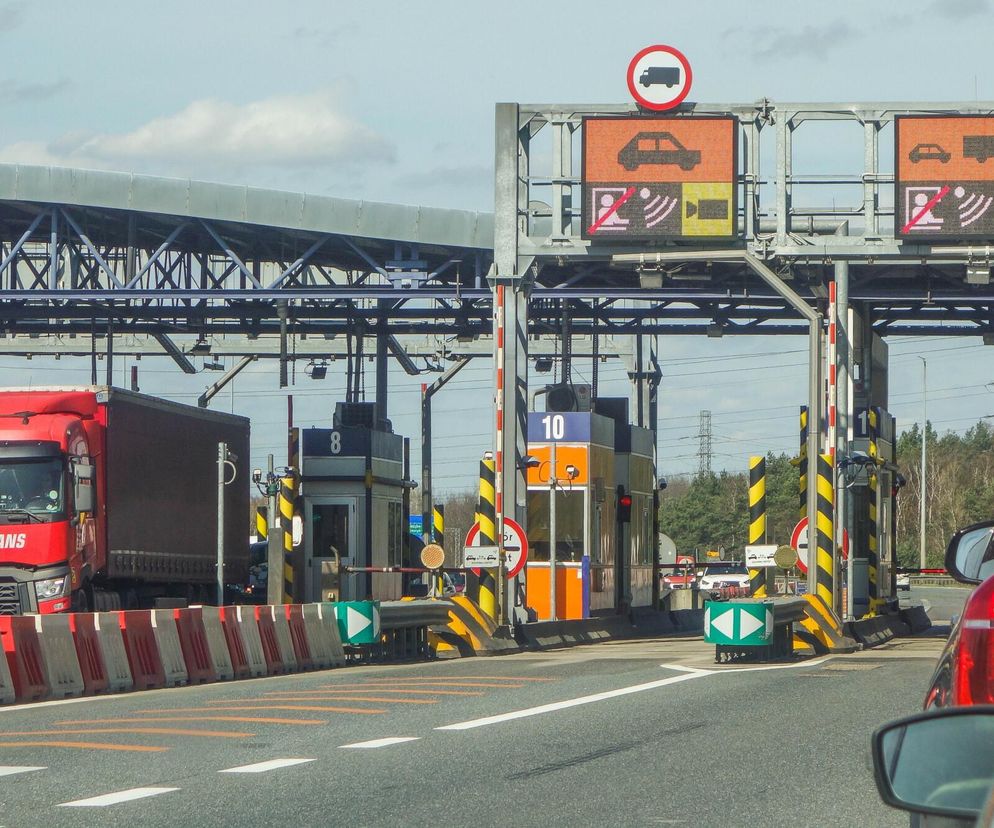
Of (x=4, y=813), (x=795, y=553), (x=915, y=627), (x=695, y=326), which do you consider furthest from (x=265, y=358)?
(x=4, y=813)

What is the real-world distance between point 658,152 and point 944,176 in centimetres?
371

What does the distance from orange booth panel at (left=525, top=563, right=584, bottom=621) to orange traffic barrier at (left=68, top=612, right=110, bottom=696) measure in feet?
41.4

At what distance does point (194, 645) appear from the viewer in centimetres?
1773

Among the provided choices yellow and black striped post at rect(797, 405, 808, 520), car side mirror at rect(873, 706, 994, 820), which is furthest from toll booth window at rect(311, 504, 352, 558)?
car side mirror at rect(873, 706, 994, 820)

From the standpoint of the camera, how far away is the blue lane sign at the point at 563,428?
93.7ft

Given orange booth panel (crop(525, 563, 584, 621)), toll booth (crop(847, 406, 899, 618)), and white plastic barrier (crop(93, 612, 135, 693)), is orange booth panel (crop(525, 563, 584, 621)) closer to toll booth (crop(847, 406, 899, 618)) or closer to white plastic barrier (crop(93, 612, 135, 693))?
toll booth (crop(847, 406, 899, 618))

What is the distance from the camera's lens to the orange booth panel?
2845 centimetres

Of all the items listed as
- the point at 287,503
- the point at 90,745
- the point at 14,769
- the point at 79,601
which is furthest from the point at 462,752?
the point at 287,503

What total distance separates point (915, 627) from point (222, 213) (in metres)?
15.5

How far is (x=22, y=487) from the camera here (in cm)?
2334

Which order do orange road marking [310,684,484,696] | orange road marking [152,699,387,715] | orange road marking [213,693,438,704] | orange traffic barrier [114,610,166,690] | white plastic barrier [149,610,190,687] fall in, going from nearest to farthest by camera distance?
orange road marking [152,699,387,715] < orange road marking [213,693,438,704] < orange road marking [310,684,484,696] < orange traffic barrier [114,610,166,690] < white plastic barrier [149,610,190,687]

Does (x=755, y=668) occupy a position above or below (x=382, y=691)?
below

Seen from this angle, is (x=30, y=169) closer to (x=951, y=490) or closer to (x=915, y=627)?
(x=915, y=627)

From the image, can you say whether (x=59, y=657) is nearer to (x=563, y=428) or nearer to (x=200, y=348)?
(x=563, y=428)
